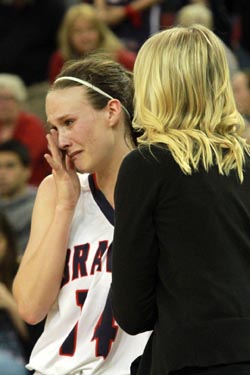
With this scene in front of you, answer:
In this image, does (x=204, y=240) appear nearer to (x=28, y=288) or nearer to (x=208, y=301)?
(x=208, y=301)

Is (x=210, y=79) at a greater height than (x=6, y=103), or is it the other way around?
(x=210, y=79)

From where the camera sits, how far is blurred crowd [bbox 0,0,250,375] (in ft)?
19.5

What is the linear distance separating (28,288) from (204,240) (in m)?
0.69

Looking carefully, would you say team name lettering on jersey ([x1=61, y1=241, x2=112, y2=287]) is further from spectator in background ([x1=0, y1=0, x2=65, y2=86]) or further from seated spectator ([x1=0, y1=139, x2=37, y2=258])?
spectator in background ([x1=0, y1=0, x2=65, y2=86])

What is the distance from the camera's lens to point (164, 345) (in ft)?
8.34

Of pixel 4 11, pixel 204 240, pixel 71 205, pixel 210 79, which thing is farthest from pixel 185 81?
pixel 4 11

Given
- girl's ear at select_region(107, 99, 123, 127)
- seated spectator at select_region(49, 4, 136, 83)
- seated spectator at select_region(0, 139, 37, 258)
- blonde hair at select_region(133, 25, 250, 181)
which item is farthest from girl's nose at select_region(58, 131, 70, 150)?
seated spectator at select_region(49, 4, 136, 83)

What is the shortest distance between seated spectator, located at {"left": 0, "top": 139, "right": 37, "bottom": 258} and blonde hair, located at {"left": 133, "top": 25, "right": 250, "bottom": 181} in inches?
129

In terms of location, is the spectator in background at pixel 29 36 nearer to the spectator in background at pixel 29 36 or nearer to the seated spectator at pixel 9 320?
the spectator in background at pixel 29 36

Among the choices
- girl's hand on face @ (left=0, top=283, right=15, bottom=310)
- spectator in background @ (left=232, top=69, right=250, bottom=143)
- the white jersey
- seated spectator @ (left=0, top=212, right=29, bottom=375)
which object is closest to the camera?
the white jersey

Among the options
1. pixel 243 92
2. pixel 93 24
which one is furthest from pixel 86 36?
pixel 243 92

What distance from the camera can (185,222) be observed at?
8.23ft

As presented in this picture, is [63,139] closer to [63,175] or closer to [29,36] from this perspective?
[63,175]

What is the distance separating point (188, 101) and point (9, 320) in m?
2.48
